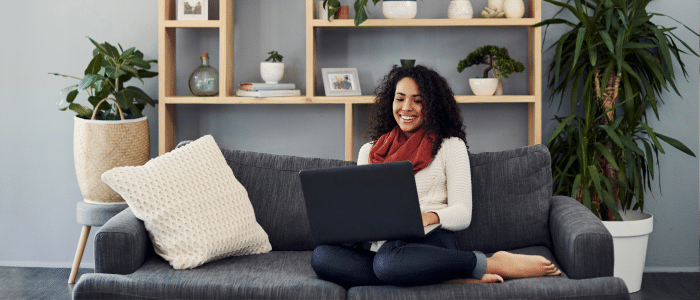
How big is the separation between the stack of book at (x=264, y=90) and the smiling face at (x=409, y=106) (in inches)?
34.1

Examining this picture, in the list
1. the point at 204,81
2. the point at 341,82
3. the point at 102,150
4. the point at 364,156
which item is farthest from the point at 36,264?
the point at 364,156

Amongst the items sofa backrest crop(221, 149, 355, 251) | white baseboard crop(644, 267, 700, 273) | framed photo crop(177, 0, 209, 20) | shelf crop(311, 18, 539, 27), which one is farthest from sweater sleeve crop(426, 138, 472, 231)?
white baseboard crop(644, 267, 700, 273)

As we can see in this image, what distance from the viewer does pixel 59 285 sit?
2.71m

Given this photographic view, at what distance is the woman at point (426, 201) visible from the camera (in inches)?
61.8

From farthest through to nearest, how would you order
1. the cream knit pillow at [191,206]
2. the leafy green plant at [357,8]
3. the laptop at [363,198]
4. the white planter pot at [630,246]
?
the white planter pot at [630,246] → the leafy green plant at [357,8] → the cream knit pillow at [191,206] → the laptop at [363,198]

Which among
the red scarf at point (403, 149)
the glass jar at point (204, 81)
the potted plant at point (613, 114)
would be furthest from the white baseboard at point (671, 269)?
the glass jar at point (204, 81)

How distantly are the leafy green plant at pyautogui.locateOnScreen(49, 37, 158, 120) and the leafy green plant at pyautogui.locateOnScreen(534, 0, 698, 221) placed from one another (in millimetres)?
1883

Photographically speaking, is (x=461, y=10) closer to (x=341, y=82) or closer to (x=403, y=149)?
(x=341, y=82)

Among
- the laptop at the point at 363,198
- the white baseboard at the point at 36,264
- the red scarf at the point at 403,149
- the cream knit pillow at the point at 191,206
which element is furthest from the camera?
the white baseboard at the point at 36,264

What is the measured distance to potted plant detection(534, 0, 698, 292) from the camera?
96.3 inches

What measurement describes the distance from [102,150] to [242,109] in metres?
0.72

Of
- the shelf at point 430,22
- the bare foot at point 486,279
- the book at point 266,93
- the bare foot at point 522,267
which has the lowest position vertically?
the bare foot at point 486,279

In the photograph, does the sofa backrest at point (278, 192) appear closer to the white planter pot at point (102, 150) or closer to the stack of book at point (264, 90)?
the stack of book at point (264, 90)

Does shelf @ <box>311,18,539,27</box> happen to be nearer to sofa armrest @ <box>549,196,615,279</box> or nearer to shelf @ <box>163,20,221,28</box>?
shelf @ <box>163,20,221,28</box>
